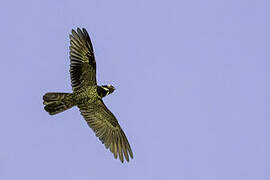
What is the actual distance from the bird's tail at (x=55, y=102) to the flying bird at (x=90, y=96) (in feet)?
0.17

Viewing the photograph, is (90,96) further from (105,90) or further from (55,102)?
(55,102)

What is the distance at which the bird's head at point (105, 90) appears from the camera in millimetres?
18328

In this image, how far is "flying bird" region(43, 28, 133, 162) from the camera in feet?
59.3

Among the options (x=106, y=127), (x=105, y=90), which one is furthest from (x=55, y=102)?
(x=106, y=127)

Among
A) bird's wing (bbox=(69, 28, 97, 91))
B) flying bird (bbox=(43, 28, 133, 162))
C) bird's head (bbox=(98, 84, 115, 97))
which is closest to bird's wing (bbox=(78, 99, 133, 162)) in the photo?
flying bird (bbox=(43, 28, 133, 162))

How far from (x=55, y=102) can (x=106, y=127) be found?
2.36 m

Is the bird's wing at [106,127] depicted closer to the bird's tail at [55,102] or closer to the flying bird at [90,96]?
the flying bird at [90,96]

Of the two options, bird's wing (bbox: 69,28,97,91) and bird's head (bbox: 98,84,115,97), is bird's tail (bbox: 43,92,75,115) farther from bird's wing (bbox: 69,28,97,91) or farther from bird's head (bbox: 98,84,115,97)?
bird's head (bbox: 98,84,115,97)

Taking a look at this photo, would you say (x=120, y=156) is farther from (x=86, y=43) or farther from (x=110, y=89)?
(x=86, y=43)

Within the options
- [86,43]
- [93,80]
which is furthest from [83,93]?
[86,43]

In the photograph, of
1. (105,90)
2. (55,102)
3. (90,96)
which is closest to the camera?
(55,102)

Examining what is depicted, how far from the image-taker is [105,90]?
18422mm

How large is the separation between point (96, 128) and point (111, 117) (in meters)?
0.65

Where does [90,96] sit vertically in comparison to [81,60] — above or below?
below
